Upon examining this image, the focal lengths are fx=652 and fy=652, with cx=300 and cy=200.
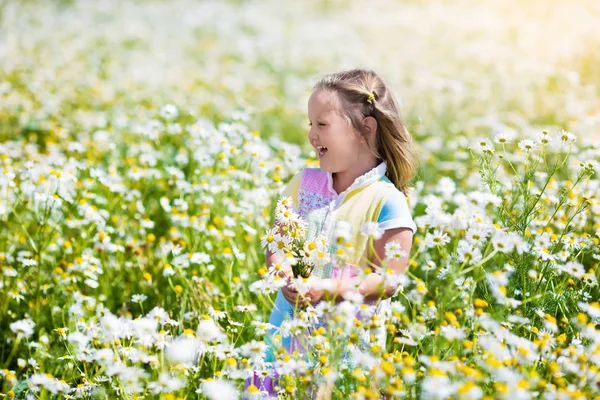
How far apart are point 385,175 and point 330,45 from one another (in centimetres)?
865

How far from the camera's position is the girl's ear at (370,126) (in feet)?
7.54

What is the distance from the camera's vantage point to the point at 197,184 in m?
3.51

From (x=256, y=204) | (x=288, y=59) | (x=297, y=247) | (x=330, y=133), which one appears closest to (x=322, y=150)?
(x=330, y=133)

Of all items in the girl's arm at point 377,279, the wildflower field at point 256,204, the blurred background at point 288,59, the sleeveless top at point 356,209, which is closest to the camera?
the wildflower field at point 256,204

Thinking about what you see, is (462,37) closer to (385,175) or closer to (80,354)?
(385,175)

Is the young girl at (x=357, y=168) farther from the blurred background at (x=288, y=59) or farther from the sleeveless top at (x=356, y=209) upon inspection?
the blurred background at (x=288, y=59)

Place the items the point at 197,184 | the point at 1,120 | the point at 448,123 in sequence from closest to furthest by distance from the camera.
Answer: the point at 197,184 → the point at 1,120 → the point at 448,123

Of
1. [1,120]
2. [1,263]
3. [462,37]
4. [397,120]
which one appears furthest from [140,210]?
[462,37]

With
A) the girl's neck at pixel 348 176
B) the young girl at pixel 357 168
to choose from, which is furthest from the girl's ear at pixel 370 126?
the girl's neck at pixel 348 176

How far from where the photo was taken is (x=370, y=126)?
2.31 metres

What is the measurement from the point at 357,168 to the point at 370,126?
0.53ft

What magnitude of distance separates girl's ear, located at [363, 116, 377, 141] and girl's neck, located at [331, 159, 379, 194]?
10cm

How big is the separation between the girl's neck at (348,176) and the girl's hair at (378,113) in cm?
6

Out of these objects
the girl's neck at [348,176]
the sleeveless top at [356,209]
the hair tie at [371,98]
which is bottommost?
the sleeveless top at [356,209]
